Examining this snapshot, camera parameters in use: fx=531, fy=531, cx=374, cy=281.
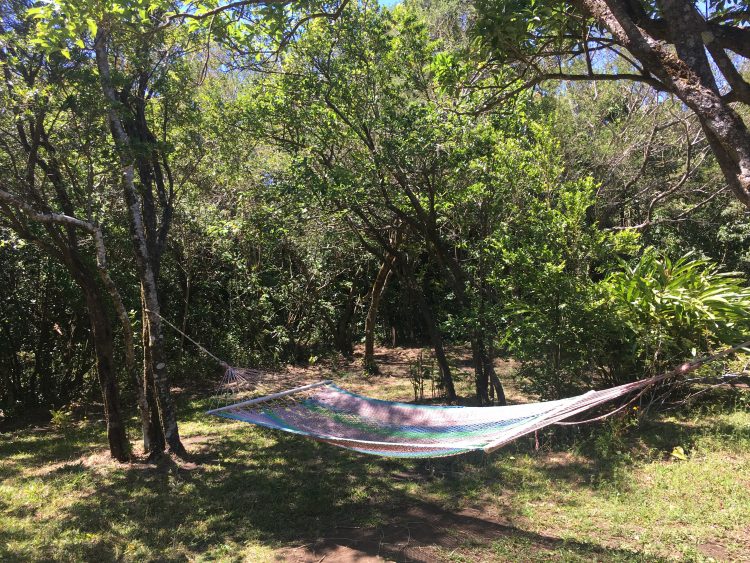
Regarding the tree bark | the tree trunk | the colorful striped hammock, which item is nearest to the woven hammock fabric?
the colorful striped hammock

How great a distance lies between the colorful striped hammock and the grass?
47 cm

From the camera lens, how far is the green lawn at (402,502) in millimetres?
2752

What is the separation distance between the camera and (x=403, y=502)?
3.36 m

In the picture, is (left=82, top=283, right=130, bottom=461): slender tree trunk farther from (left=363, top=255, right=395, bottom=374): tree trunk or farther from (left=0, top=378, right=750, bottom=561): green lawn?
(left=363, top=255, right=395, bottom=374): tree trunk

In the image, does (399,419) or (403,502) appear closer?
(403,502)

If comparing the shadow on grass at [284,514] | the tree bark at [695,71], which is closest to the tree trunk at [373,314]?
the shadow on grass at [284,514]

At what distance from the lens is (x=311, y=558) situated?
2688 millimetres

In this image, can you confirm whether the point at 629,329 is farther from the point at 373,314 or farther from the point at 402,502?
the point at 373,314

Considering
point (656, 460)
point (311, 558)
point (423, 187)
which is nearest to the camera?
point (311, 558)

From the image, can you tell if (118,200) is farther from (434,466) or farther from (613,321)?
(613,321)

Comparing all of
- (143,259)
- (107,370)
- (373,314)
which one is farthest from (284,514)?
(373,314)

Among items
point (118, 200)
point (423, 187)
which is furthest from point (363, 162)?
point (118, 200)

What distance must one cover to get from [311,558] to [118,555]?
1.05 metres

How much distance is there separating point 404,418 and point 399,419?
0.11ft
